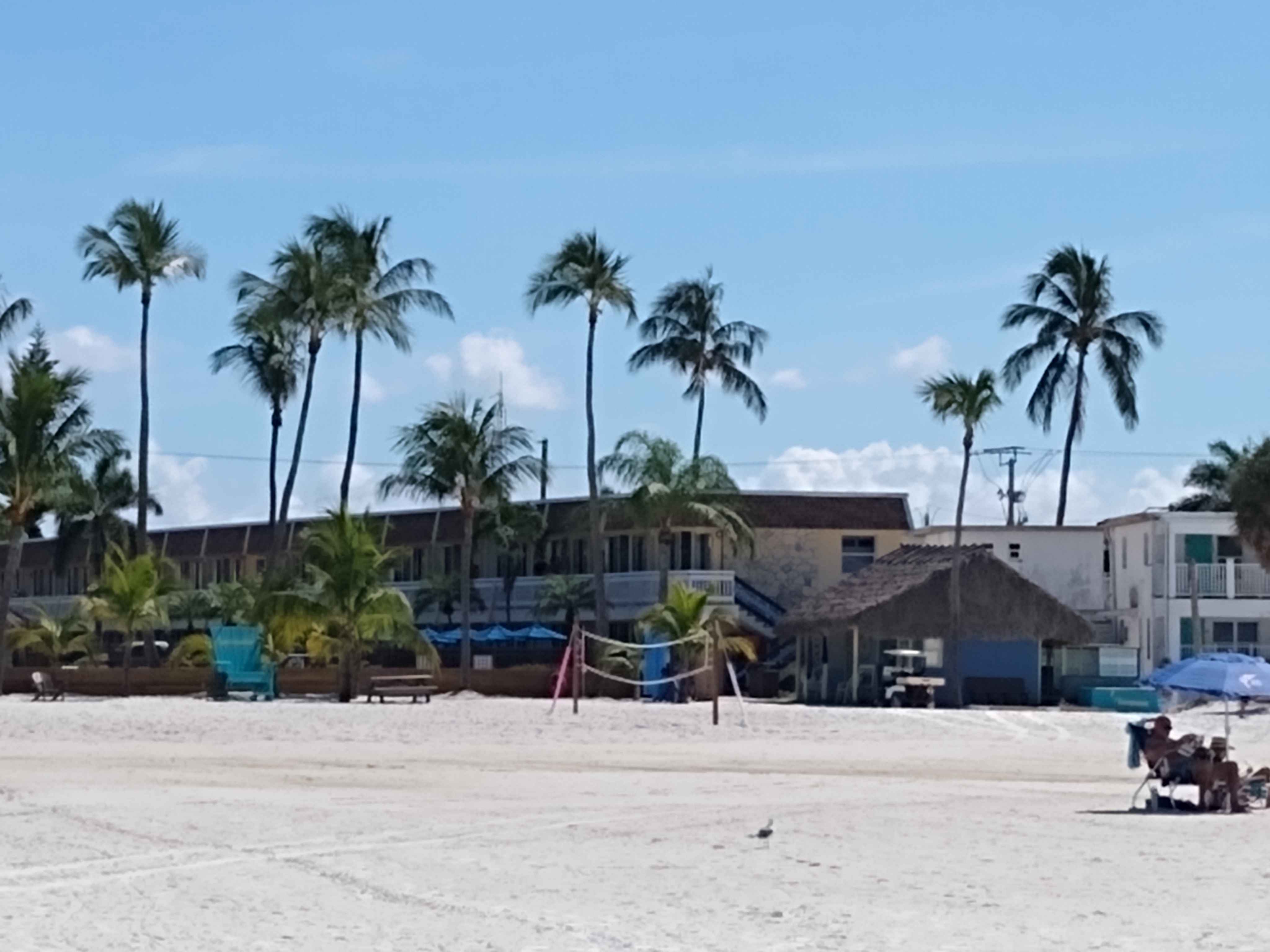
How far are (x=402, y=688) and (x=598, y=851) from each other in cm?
2526

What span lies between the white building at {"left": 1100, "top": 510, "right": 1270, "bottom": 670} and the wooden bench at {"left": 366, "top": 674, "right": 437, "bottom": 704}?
1669 cm

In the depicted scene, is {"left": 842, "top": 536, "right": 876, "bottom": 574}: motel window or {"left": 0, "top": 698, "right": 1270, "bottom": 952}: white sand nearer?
{"left": 0, "top": 698, "right": 1270, "bottom": 952}: white sand

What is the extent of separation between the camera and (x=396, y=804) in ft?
65.5

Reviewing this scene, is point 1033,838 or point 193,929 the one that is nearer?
point 193,929

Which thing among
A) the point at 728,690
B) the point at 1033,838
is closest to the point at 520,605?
the point at 728,690

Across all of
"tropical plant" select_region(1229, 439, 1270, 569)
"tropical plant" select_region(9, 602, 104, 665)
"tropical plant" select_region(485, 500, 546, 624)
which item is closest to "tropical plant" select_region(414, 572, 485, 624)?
"tropical plant" select_region(485, 500, 546, 624)

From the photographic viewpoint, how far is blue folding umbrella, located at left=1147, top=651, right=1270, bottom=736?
20516 mm

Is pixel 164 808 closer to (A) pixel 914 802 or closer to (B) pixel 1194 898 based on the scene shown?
(A) pixel 914 802

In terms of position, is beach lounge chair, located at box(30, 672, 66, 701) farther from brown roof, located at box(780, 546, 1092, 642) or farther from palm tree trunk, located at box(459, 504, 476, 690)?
brown roof, located at box(780, 546, 1092, 642)

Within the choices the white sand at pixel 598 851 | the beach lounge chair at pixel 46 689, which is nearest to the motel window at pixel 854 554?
the beach lounge chair at pixel 46 689

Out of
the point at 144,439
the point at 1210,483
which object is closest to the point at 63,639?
the point at 144,439

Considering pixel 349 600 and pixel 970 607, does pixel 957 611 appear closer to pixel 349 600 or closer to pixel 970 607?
pixel 970 607

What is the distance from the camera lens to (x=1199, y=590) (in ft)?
159

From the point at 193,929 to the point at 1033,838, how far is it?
7.73 meters
